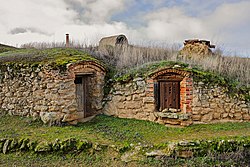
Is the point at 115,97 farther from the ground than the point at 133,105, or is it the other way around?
the point at 115,97

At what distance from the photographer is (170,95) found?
8523 millimetres

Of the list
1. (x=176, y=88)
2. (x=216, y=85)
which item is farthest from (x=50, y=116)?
(x=216, y=85)

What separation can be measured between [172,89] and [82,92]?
3.20 metres

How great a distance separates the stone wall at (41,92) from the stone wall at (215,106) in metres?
3.76

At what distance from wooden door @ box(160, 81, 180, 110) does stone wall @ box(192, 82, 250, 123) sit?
608 mm

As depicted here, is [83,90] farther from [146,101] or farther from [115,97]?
[146,101]

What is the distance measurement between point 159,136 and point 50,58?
460 centimetres

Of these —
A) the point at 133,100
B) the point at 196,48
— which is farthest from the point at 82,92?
the point at 196,48

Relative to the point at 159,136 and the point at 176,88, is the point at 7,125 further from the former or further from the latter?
the point at 176,88

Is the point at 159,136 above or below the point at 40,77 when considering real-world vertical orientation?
below

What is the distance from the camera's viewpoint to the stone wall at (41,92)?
780 centimetres

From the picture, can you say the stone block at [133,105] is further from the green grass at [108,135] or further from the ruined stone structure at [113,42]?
the ruined stone structure at [113,42]

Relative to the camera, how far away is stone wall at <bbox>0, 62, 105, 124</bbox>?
7.80m

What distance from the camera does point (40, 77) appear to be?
802 cm
